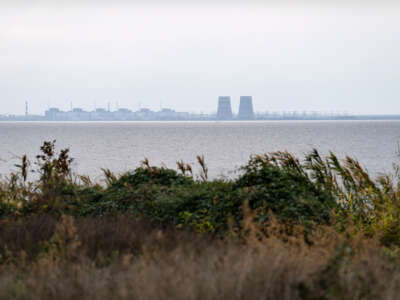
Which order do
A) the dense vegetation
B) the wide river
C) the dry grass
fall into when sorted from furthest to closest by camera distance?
the wide river
the dense vegetation
the dry grass

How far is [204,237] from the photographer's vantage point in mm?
6832

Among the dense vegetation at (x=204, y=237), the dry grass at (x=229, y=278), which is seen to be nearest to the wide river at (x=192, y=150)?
the dense vegetation at (x=204, y=237)

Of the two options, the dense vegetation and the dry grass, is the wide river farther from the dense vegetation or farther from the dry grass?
the dry grass

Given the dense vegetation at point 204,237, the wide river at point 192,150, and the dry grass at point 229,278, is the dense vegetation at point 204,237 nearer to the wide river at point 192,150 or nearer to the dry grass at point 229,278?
the dry grass at point 229,278

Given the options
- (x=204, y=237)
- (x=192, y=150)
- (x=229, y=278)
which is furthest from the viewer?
(x=192, y=150)

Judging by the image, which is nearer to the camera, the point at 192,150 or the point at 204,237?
the point at 204,237

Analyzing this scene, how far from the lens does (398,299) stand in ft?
12.9

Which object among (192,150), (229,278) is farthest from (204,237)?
(192,150)

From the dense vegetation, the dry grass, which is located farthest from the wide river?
the dry grass

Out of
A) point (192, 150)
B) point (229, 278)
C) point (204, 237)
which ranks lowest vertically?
point (192, 150)

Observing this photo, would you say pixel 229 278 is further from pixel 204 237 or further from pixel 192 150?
pixel 192 150

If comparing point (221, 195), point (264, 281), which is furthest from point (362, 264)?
point (221, 195)

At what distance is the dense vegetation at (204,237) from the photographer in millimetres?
4039

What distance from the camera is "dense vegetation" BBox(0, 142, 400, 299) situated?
13.3ft
